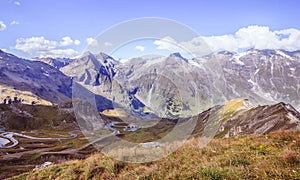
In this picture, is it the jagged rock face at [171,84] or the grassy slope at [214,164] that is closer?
the grassy slope at [214,164]

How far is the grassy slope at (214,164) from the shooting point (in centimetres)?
962

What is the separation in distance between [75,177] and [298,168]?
11.0m

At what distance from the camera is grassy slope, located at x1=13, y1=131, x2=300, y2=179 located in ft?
31.6

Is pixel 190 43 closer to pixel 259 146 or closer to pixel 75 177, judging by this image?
pixel 259 146

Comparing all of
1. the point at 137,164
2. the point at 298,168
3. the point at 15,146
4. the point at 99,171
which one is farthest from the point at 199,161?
the point at 15,146

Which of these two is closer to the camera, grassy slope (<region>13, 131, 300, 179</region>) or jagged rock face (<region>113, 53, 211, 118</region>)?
grassy slope (<region>13, 131, 300, 179</region>)

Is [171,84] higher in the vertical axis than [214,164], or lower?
higher

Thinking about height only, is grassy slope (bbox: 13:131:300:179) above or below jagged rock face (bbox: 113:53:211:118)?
below

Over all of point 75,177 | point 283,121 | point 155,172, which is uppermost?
point 155,172

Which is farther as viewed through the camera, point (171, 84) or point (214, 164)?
point (171, 84)

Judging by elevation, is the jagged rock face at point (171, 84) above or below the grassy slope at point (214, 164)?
above

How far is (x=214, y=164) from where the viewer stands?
10820mm

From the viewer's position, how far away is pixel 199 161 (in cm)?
1230

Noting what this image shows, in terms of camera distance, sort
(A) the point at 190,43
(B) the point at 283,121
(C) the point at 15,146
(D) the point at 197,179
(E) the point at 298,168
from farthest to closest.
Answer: (C) the point at 15,146 → (B) the point at 283,121 → (A) the point at 190,43 → (D) the point at 197,179 → (E) the point at 298,168
